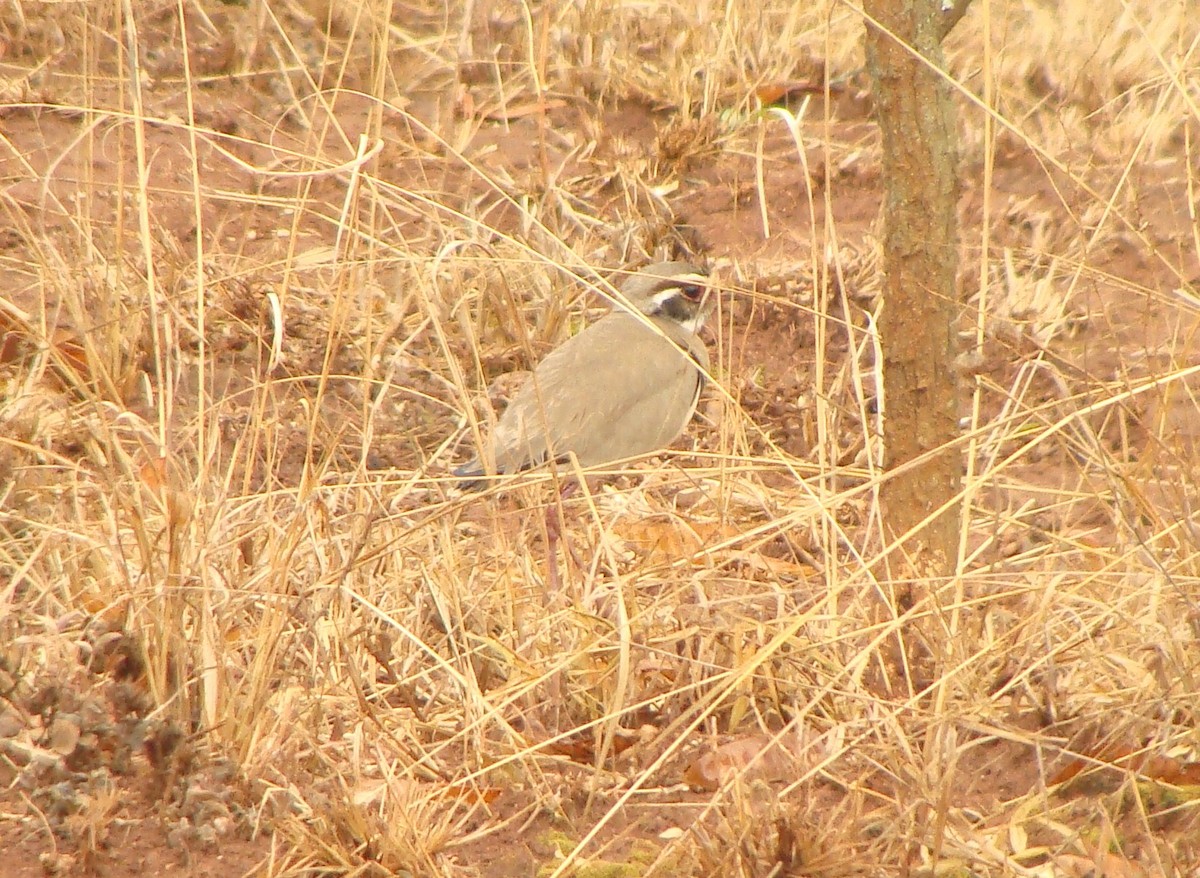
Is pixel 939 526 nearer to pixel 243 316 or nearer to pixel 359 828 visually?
pixel 359 828

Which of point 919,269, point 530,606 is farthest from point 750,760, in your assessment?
point 919,269

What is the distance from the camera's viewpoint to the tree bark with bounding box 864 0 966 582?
11.2 ft

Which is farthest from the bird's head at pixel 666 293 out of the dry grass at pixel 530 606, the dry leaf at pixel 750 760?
the dry leaf at pixel 750 760

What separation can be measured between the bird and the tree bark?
1376mm

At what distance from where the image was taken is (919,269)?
3523 millimetres

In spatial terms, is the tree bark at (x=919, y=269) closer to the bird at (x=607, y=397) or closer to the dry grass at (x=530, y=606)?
the dry grass at (x=530, y=606)

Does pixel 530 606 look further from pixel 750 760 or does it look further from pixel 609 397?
pixel 609 397

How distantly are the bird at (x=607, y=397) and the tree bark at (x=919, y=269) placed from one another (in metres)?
1.38

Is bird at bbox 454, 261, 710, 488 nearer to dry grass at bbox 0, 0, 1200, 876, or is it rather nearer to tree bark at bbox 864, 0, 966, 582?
dry grass at bbox 0, 0, 1200, 876

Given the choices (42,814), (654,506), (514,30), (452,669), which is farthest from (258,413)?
(514,30)

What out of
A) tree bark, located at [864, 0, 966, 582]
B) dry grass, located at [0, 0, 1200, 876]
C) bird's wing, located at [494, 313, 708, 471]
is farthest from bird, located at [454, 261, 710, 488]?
tree bark, located at [864, 0, 966, 582]

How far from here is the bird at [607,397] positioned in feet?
16.4

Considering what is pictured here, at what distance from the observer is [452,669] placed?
10.9 feet

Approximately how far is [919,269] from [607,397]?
1.78 meters
